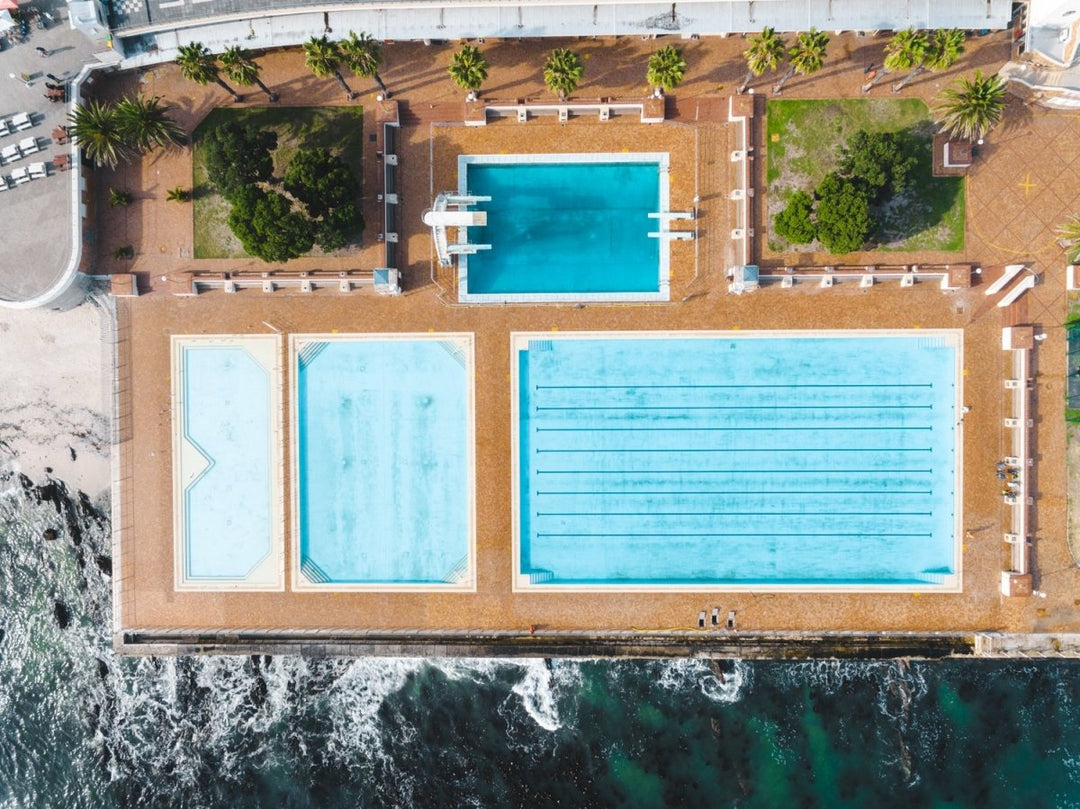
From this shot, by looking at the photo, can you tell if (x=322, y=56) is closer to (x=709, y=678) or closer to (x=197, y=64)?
(x=197, y=64)

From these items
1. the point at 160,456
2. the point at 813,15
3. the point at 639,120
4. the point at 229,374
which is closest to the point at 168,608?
the point at 160,456

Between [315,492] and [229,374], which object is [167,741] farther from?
[229,374]

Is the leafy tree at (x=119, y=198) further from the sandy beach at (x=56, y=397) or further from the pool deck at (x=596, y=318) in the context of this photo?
the sandy beach at (x=56, y=397)

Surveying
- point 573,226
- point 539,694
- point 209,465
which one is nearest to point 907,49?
point 573,226

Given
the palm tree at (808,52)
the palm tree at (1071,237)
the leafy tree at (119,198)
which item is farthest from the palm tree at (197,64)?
the palm tree at (1071,237)

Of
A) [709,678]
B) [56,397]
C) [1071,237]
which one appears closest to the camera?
[1071,237]

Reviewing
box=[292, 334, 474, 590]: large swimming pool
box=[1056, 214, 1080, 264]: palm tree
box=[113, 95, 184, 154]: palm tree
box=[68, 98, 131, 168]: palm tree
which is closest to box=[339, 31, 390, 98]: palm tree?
box=[113, 95, 184, 154]: palm tree
